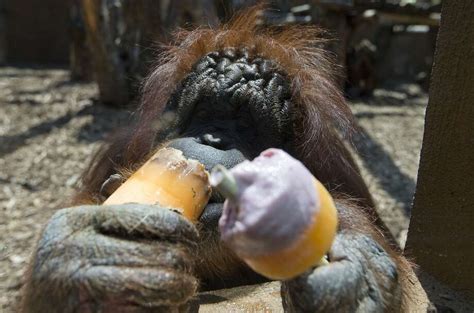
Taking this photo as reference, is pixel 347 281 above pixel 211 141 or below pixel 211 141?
below

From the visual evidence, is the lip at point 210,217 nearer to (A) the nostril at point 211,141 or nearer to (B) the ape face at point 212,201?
(B) the ape face at point 212,201

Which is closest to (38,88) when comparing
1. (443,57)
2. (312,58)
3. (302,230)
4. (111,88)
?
(111,88)

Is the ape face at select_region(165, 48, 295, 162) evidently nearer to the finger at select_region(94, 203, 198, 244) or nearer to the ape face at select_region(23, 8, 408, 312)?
the ape face at select_region(23, 8, 408, 312)

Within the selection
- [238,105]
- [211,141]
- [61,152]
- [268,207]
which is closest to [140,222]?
[268,207]

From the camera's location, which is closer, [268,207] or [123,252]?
[268,207]

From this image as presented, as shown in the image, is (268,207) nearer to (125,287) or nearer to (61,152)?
(125,287)

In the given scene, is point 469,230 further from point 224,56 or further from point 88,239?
point 88,239
